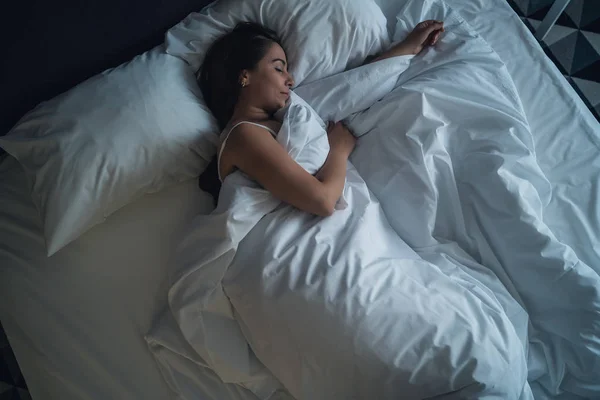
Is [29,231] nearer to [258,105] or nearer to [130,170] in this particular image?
[130,170]

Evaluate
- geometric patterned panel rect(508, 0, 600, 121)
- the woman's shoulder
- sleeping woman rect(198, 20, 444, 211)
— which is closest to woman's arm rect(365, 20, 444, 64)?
sleeping woman rect(198, 20, 444, 211)

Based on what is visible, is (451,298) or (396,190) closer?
(451,298)

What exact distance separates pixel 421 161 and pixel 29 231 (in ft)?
3.02

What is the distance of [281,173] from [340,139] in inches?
9.0

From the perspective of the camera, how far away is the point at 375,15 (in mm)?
1241

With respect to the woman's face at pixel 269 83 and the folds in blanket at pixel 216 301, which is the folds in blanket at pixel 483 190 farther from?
the folds in blanket at pixel 216 301

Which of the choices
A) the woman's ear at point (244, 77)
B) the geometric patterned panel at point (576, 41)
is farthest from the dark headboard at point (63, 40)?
the geometric patterned panel at point (576, 41)

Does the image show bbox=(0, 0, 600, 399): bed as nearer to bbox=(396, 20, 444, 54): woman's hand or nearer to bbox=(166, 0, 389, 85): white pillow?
bbox=(166, 0, 389, 85): white pillow

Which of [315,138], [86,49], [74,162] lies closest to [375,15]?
[315,138]

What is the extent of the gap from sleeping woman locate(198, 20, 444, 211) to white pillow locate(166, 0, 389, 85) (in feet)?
0.13

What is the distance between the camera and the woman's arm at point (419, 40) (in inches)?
47.9

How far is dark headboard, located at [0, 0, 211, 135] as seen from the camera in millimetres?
964

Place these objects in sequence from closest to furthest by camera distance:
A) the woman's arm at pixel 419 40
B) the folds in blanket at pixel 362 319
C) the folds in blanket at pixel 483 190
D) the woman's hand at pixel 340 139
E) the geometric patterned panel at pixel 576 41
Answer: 1. the folds in blanket at pixel 362 319
2. the folds in blanket at pixel 483 190
3. the woman's hand at pixel 340 139
4. the woman's arm at pixel 419 40
5. the geometric patterned panel at pixel 576 41

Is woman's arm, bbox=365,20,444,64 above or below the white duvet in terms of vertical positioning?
above
